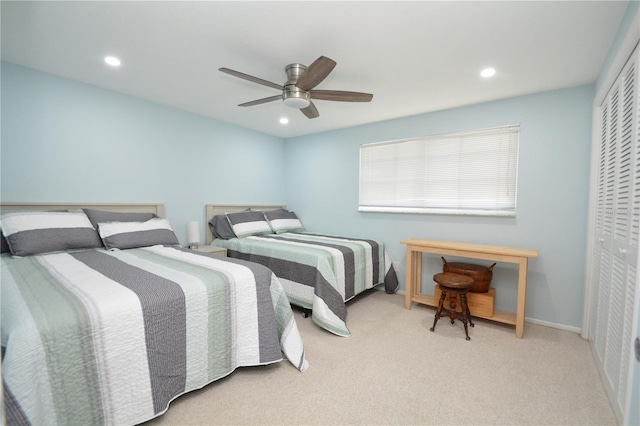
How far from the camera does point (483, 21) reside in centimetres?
173

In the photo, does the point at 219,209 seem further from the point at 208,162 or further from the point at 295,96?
the point at 295,96

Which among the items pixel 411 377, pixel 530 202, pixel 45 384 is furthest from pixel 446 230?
pixel 45 384

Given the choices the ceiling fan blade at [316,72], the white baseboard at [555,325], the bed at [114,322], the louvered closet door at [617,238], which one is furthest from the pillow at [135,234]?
the white baseboard at [555,325]

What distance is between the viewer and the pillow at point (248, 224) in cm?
367

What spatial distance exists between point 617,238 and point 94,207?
4.15 m

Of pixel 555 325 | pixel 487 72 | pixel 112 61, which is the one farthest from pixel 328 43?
pixel 555 325

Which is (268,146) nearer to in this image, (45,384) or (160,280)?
(160,280)

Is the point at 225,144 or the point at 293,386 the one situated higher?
the point at 225,144

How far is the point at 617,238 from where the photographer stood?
173cm

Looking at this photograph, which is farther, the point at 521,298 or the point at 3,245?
the point at 521,298

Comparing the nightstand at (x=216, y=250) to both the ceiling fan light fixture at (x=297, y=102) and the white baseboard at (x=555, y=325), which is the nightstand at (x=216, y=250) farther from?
the white baseboard at (x=555, y=325)

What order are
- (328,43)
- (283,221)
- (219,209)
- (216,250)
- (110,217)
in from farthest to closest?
1. (283,221)
2. (219,209)
3. (216,250)
4. (110,217)
5. (328,43)

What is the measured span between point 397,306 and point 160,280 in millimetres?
2458

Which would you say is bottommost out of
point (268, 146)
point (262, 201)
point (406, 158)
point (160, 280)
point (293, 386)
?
point (293, 386)
